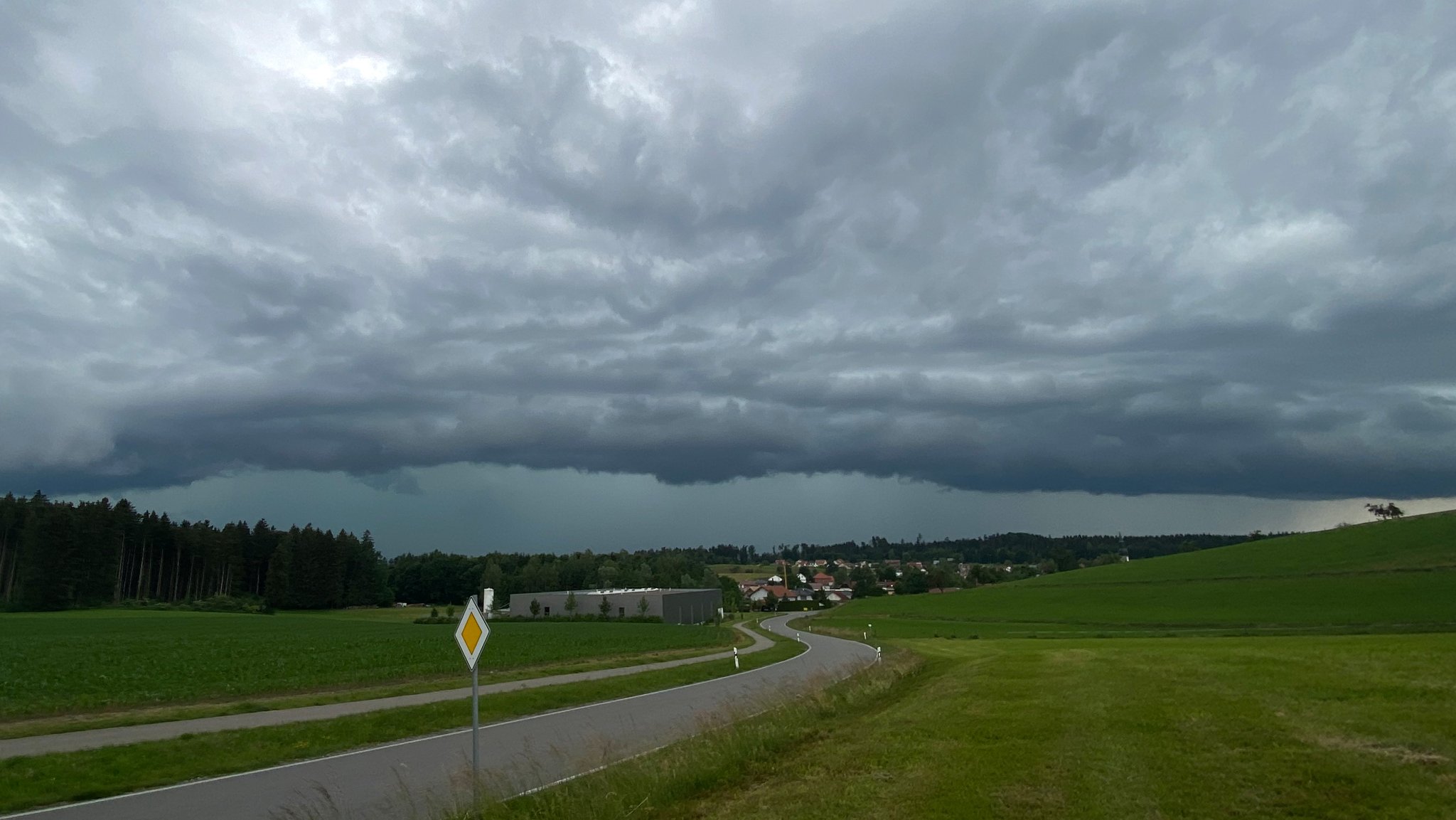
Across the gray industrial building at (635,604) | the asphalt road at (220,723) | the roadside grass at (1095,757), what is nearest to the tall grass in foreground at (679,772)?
the roadside grass at (1095,757)

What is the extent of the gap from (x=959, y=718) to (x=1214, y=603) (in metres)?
75.7

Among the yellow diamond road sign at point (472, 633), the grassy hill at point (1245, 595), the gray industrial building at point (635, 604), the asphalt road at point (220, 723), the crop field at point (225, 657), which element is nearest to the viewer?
the yellow diamond road sign at point (472, 633)

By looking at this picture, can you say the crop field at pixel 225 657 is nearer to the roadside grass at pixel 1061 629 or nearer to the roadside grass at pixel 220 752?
the roadside grass at pixel 220 752

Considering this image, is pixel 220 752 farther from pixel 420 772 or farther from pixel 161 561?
pixel 161 561

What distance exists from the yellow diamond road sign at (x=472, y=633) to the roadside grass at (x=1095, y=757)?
7.02ft

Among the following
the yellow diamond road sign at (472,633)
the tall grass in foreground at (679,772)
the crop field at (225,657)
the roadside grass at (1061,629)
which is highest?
the yellow diamond road sign at (472,633)

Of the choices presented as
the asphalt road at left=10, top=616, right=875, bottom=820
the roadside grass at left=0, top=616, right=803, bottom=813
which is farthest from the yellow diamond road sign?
the roadside grass at left=0, top=616, right=803, bottom=813

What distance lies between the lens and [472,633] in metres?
12.1

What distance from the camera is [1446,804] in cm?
770

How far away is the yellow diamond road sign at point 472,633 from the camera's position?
11875mm

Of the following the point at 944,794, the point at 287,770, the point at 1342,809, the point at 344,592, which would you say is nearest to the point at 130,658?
the point at 287,770

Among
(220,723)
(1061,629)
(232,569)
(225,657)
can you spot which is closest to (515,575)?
(232,569)

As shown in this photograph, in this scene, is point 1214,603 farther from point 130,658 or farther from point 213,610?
point 213,610

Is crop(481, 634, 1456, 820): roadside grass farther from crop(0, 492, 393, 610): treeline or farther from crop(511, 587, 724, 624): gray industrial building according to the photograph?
crop(0, 492, 393, 610): treeline
